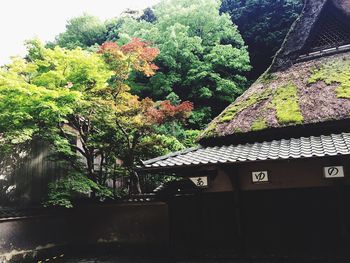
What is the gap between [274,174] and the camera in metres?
8.73

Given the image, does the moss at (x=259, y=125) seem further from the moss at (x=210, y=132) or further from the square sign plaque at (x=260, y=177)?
the square sign plaque at (x=260, y=177)

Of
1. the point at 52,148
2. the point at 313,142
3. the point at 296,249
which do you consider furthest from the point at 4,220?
the point at 313,142

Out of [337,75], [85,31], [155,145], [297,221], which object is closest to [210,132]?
[297,221]

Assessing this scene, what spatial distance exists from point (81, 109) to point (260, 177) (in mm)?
7822

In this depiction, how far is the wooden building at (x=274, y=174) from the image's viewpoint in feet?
26.2

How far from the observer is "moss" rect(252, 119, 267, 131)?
9.11m

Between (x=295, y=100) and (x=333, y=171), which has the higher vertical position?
(x=295, y=100)

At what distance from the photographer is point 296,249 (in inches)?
335

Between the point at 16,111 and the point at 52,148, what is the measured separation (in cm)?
322

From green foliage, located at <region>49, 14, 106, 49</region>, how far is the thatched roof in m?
21.1

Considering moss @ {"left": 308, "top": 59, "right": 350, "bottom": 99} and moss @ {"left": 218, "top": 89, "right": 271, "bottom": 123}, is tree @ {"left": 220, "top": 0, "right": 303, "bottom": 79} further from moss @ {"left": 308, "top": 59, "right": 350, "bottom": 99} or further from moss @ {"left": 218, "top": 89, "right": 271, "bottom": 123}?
moss @ {"left": 218, "top": 89, "right": 271, "bottom": 123}

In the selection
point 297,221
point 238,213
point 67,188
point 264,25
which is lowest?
point 297,221

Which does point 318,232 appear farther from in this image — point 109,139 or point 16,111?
point 16,111

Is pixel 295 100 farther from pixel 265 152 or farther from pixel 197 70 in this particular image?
pixel 197 70
